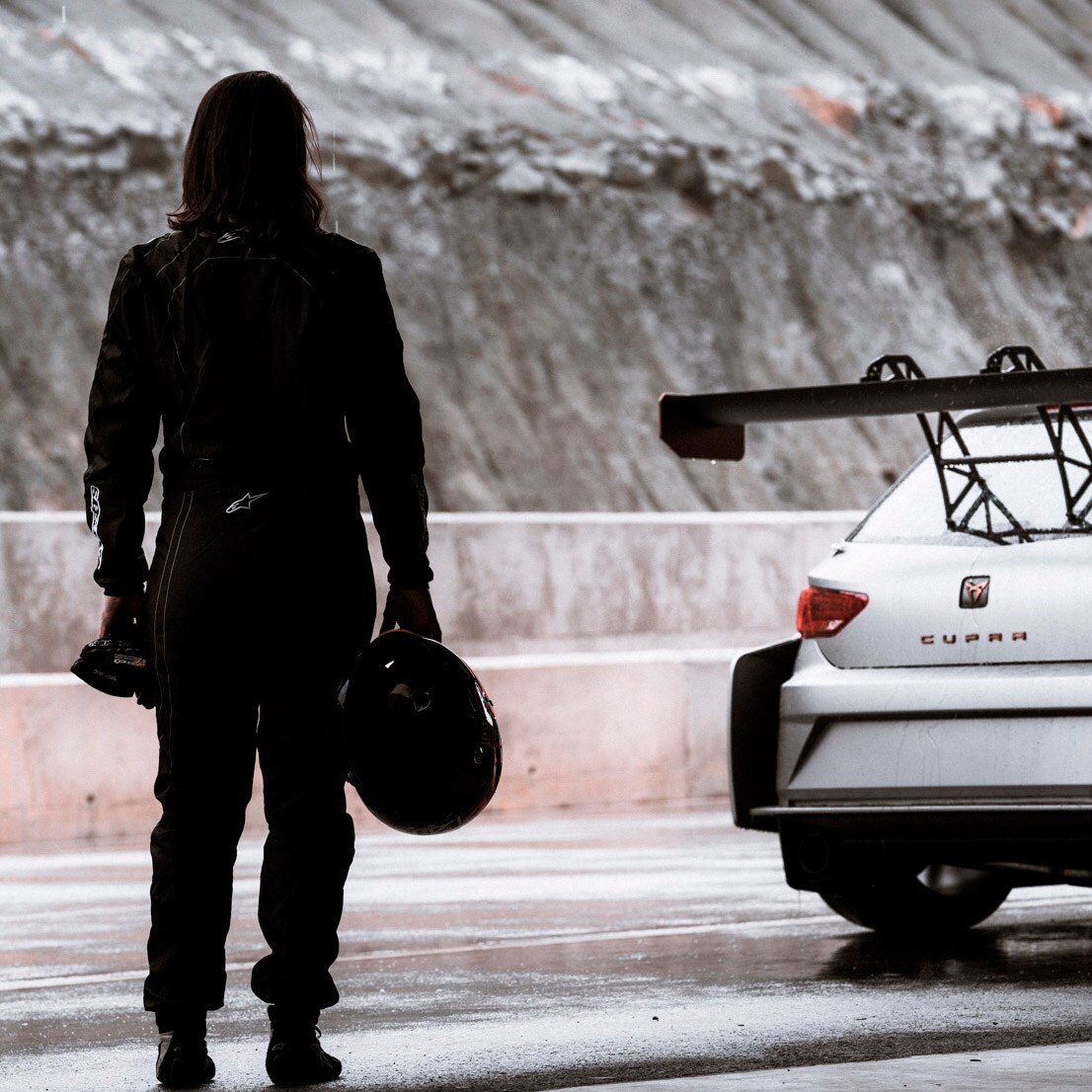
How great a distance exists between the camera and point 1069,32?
49625 millimetres

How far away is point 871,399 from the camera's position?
6551mm

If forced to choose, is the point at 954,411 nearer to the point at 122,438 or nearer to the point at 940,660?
the point at 940,660

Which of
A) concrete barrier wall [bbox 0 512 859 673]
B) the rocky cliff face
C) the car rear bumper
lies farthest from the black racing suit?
the rocky cliff face

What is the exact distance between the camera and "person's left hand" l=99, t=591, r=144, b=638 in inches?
201

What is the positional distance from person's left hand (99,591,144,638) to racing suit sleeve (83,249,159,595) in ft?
0.05

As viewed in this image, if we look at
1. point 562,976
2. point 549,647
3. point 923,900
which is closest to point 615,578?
point 549,647

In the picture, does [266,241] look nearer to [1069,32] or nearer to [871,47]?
[871,47]

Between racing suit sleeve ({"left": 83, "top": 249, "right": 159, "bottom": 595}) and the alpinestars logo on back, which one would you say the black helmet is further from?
racing suit sleeve ({"left": 83, "top": 249, "right": 159, "bottom": 595})

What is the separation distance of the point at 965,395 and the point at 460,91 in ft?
112

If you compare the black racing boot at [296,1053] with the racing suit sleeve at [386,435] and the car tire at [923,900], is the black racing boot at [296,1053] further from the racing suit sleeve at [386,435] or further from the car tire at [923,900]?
the car tire at [923,900]

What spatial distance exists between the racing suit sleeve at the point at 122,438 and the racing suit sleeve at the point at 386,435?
421mm

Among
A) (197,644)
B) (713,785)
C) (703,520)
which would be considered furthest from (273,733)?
(703,520)

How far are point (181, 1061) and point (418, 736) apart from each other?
80 cm

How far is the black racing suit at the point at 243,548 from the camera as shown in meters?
5.05
